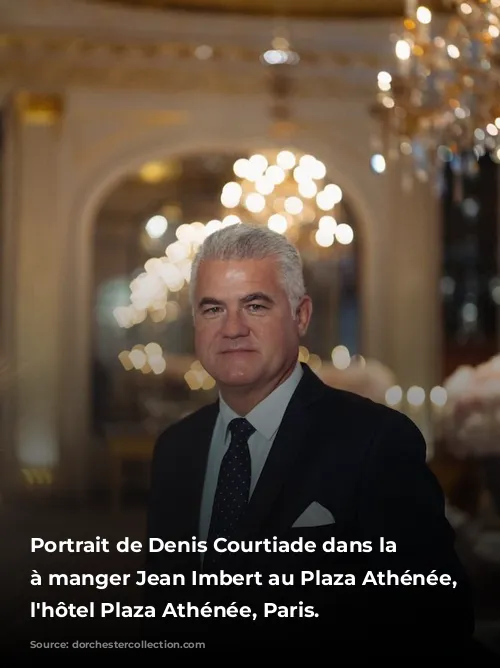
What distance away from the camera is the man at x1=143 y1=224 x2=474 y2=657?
1.74 m

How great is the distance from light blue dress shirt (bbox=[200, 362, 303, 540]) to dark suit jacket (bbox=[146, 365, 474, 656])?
2 cm

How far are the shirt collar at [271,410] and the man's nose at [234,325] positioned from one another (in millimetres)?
124

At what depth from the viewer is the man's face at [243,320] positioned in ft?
5.84

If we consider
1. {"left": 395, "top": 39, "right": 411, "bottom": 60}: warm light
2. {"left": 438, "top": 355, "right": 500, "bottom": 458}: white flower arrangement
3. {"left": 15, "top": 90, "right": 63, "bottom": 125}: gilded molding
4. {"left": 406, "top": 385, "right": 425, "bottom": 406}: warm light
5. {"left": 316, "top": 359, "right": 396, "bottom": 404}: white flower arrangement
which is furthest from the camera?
{"left": 15, "top": 90, "right": 63, "bottom": 125}: gilded molding

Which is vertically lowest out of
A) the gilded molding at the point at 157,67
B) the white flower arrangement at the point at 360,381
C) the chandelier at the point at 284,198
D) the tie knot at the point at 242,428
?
the tie knot at the point at 242,428

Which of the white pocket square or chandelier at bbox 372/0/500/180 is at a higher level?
chandelier at bbox 372/0/500/180

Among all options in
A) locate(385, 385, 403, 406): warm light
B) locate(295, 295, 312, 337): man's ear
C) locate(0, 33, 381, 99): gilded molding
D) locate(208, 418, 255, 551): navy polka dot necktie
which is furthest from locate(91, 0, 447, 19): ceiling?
locate(208, 418, 255, 551): navy polka dot necktie

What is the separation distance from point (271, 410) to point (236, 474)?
134mm

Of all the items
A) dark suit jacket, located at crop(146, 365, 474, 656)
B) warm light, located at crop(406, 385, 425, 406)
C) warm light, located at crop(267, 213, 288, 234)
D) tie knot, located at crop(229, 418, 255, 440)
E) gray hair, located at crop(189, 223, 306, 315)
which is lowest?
→ dark suit jacket, located at crop(146, 365, 474, 656)

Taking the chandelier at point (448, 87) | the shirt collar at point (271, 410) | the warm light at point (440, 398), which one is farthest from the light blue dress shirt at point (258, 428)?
the chandelier at point (448, 87)

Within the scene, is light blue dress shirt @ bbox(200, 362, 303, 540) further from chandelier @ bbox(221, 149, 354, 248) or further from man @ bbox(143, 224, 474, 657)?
chandelier @ bbox(221, 149, 354, 248)

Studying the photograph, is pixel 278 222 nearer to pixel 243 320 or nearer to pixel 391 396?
pixel 391 396

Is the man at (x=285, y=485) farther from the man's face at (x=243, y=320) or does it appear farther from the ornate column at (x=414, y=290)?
the ornate column at (x=414, y=290)

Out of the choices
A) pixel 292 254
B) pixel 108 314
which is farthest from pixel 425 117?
pixel 108 314
